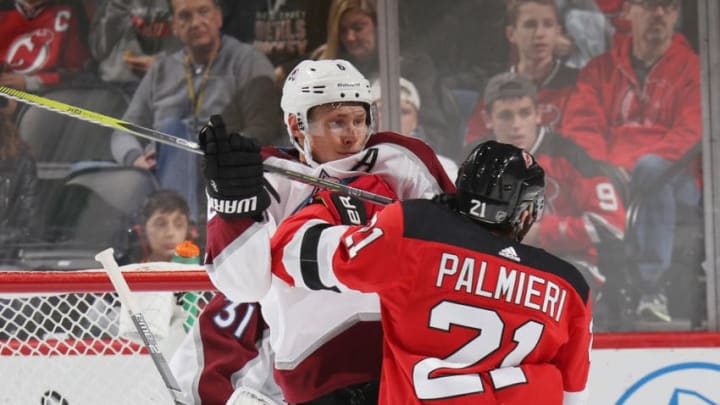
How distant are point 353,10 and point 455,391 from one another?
8.26 ft

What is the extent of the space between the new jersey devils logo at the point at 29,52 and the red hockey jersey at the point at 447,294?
259 centimetres

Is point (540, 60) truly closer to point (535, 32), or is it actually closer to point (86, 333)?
point (535, 32)

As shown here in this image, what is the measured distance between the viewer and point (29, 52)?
13.7ft

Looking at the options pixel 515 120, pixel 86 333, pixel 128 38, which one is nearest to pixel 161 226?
pixel 128 38

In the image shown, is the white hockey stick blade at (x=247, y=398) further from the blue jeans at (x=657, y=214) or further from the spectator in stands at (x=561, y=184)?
the blue jeans at (x=657, y=214)

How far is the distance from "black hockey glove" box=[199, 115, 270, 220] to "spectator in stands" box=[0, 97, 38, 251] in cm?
243

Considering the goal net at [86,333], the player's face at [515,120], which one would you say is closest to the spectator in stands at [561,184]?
the player's face at [515,120]

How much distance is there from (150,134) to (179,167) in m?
2.29

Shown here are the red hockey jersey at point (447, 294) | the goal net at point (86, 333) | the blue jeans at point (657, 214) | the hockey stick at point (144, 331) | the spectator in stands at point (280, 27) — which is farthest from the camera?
the spectator in stands at point (280, 27)

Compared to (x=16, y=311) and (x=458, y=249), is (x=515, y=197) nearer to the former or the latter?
(x=458, y=249)

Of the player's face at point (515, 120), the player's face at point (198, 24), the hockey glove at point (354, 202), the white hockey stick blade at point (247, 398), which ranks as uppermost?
the player's face at point (198, 24)

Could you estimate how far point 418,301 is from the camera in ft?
5.84

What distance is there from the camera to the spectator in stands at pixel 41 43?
4.17m

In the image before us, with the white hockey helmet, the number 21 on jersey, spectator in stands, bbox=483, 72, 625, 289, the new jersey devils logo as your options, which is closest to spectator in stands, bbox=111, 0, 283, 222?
the new jersey devils logo
